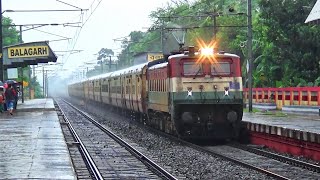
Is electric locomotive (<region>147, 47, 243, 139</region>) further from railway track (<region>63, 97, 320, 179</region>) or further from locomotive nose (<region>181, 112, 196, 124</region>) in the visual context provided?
railway track (<region>63, 97, 320, 179</region>)

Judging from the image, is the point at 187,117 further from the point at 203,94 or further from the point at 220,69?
the point at 220,69

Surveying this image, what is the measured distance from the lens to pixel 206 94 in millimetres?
21266

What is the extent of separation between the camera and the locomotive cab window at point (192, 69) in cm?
2148

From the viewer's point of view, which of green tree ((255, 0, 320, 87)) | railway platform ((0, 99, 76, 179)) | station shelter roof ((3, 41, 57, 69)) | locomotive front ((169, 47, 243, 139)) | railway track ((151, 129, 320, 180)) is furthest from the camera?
station shelter roof ((3, 41, 57, 69))

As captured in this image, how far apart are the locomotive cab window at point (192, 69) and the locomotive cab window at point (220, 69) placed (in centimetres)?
43

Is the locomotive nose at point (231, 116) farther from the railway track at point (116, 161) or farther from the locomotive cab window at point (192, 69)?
the railway track at point (116, 161)

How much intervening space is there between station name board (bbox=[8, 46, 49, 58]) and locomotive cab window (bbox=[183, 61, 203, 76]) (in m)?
20.7

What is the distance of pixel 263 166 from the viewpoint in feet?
52.2

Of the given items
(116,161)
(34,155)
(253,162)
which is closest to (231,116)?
(253,162)

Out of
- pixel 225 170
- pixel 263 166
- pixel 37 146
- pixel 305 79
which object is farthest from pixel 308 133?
pixel 305 79

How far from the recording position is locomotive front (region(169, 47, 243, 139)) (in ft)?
69.7

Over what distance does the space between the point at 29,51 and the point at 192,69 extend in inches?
835

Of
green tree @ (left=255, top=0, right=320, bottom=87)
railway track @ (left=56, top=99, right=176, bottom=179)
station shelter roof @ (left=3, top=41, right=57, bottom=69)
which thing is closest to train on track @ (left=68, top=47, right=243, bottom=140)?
railway track @ (left=56, top=99, right=176, bottom=179)

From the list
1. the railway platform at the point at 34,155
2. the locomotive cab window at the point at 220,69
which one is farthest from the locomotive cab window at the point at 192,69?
the railway platform at the point at 34,155
